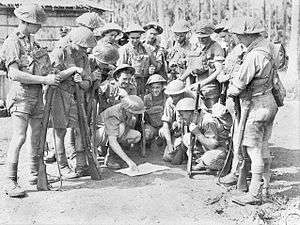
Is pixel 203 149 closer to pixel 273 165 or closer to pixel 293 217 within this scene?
pixel 273 165

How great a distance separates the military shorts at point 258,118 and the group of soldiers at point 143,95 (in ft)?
0.04

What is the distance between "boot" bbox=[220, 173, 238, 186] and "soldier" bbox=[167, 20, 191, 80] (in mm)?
3393

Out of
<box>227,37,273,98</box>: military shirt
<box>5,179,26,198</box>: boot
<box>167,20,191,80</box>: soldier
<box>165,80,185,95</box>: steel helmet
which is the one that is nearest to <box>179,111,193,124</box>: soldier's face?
<box>165,80,185,95</box>: steel helmet

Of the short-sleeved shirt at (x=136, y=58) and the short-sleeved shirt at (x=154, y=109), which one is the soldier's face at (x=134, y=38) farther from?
the short-sleeved shirt at (x=154, y=109)

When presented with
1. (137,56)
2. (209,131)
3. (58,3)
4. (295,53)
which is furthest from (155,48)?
(295,53)

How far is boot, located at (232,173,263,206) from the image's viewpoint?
5160 millimetres

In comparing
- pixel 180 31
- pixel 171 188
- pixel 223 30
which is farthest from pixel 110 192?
pixel 223 30

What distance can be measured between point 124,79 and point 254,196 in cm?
304

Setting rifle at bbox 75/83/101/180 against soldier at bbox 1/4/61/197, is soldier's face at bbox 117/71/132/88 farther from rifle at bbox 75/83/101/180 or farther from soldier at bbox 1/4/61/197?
soldier at bbox 1/4/61/197

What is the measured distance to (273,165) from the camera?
279 inches

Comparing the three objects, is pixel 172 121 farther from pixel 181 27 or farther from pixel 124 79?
pixel 181 27

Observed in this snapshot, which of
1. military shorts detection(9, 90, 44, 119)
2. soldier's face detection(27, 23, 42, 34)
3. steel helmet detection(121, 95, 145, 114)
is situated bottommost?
steel helmet detection(121, 95, 145, 114)

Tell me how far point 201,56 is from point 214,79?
1.70ft

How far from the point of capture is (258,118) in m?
5.21
